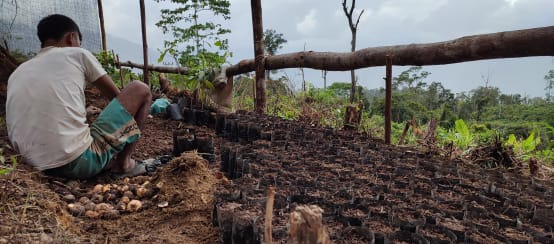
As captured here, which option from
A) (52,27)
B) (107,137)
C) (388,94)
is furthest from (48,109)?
(388,94)

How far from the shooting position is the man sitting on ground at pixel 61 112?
2.21m

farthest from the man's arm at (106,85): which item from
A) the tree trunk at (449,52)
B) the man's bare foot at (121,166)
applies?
the tree trunk at (449,52)

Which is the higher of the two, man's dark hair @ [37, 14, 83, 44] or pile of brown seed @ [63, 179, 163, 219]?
man's dark hair @ [37, 14, 83, 44]

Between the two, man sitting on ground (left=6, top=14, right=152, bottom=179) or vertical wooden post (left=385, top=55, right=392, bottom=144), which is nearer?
man sitting on ground (left=6, top=14, right=152, bottom=179)

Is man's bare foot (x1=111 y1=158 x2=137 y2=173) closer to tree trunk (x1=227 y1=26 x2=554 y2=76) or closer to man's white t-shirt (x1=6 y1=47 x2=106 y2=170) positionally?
man's white t-shirt (x1=6 y1=47 x2=106 y2=170)

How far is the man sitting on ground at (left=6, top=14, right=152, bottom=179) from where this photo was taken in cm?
221

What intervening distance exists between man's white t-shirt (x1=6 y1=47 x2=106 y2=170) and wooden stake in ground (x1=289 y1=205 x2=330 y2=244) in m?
2.00

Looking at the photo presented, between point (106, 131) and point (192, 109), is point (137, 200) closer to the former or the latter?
point (106, 131)

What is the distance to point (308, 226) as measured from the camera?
65cm

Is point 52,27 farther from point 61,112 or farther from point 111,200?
point 111,200

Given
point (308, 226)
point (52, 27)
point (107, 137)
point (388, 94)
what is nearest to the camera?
point (308, 226)

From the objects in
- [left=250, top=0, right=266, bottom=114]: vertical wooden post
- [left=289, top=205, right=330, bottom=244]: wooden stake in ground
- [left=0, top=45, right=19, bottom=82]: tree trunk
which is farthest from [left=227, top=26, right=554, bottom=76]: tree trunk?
[left=0, top=45, right=19, bottom=82]: tree trunk

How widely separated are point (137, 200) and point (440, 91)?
1207 cm

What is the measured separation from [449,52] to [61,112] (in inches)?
100
